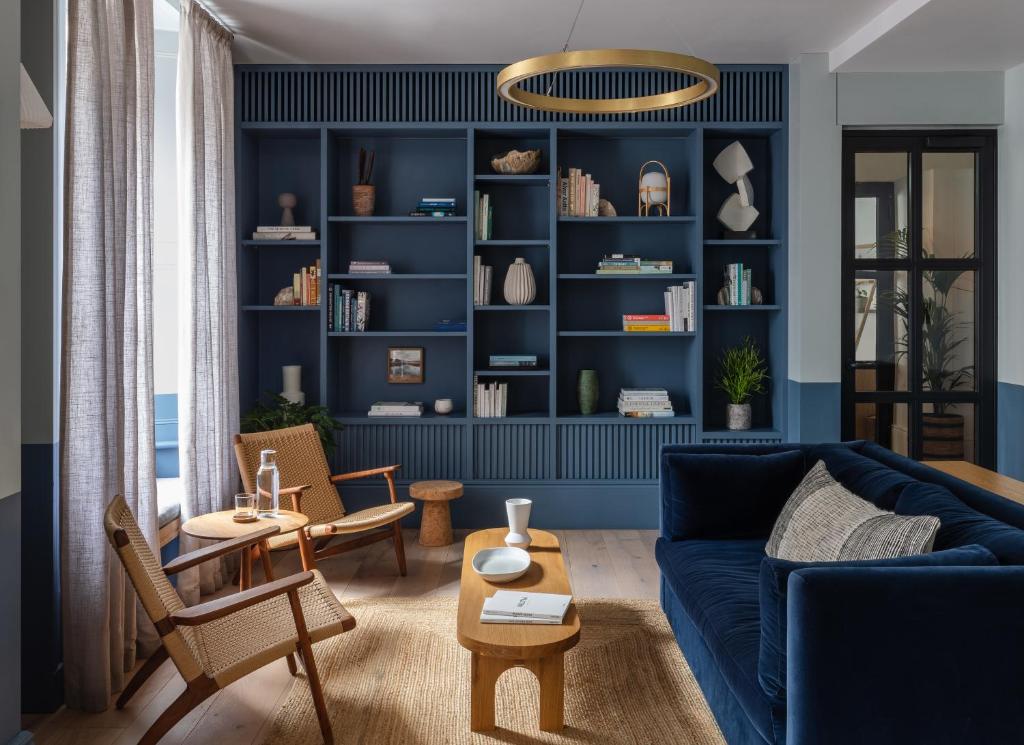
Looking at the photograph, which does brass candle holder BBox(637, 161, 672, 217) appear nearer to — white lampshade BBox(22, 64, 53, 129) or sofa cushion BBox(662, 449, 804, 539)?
sofa cushion BBox(662, 449, 804, 539)

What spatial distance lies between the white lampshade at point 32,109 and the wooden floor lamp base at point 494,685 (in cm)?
207

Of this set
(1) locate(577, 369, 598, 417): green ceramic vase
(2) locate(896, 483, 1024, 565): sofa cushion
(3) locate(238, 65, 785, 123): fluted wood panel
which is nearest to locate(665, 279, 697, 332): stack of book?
(1) locate(577, 369, 598, 417): green ceramic vase

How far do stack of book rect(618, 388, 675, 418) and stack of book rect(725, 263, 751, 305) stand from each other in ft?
2.41

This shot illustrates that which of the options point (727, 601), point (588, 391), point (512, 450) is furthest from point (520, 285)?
point (727, 601)

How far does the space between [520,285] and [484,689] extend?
9.92 ft

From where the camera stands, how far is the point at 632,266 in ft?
16.9

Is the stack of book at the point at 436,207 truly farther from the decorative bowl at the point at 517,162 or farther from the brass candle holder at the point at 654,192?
the brass candle holder at the point at 654,192

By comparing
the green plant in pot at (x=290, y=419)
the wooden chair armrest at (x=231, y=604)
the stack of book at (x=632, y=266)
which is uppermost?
the stack of book at (x=632, y=266)

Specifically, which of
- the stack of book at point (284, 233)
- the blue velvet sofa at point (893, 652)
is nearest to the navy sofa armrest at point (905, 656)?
the blue velvet sofa at point (893, 652)

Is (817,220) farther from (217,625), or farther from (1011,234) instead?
(217,625)

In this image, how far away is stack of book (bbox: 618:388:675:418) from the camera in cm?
520

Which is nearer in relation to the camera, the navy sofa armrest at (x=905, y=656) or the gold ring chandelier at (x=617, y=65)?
the navy sofa armrest at (x=905, y=656)

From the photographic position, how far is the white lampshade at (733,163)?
5137 mm

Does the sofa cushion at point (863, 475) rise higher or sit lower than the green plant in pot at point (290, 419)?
lower
